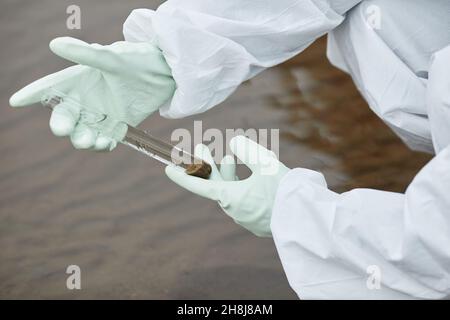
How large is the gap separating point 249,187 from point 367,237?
0.82 ft

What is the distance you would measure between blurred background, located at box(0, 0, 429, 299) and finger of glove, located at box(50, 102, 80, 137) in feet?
2.35

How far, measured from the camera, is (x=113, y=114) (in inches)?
64.9

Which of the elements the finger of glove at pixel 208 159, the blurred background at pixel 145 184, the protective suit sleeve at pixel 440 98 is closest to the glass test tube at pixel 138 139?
the finger of glove at pixel 208 159

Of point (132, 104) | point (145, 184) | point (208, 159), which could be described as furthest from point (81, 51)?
point (145, 184)

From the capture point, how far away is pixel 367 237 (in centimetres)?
133

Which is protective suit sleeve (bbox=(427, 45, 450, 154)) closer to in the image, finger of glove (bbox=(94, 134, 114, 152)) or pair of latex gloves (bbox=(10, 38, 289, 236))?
pair of latex gloves (bbox=(10, 38, 289, 236))

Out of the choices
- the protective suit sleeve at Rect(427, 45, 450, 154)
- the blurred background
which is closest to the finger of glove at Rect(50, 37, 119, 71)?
the protective suit sleeve at Rect(427, 45, 450, 154)

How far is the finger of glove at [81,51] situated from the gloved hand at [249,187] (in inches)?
8.9

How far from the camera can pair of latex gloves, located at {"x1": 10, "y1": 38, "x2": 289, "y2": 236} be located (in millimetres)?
1502

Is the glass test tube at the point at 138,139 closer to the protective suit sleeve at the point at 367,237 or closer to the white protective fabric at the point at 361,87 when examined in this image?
the white protective fabric at the point at 361,87
